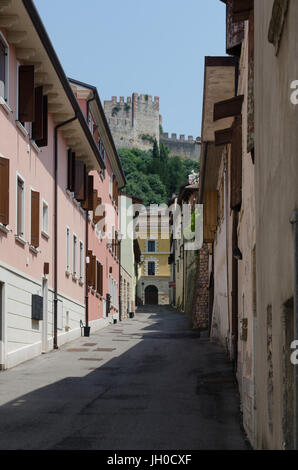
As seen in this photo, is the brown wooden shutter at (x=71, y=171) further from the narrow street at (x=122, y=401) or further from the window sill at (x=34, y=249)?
the narrow street at (x=122, y=401)

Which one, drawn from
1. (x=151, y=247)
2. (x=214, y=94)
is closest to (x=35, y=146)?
(x=214, y=94)

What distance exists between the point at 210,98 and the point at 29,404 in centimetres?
919

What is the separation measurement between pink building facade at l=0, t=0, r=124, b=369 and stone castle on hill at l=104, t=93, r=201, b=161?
11602 centimetres

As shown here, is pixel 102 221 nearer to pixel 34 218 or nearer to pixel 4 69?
pixel 34 218

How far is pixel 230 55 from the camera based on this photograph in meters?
16.0

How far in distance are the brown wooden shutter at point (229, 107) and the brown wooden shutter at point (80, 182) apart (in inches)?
514

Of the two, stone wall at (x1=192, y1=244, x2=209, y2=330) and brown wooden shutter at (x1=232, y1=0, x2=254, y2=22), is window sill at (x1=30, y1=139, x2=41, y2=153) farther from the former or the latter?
stone wall at (x1=192, y1=244, x2=209, y2=330)

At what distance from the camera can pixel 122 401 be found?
12508 millimetres

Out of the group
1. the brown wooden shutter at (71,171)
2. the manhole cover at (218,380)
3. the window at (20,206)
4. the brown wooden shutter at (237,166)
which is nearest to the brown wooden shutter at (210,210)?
the brown wooden shutter at (71,171)

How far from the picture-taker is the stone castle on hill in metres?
144

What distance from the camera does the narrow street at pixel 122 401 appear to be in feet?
30.1

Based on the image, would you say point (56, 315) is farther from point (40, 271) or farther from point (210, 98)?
point (210, 98)

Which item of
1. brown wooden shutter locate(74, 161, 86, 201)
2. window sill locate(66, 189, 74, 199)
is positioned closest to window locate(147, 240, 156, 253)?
brown wooden shutter locate(74, 161, 86, 201)

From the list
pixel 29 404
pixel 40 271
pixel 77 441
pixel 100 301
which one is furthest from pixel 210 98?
pixel 100 301
